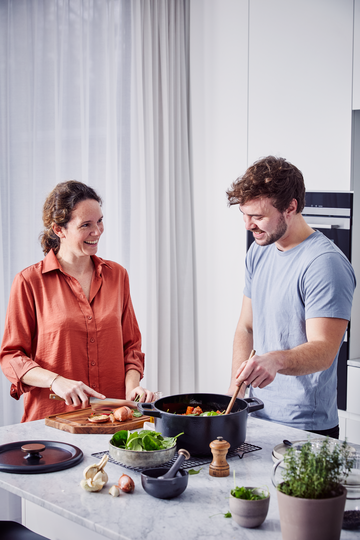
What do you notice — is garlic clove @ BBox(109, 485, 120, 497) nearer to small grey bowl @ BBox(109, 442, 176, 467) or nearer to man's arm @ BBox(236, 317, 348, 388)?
small grey bowl @ BBox(109, 442, 176, 467)

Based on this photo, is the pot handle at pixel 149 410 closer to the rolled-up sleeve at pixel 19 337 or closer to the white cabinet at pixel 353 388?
the rolled-up sleeve at pixel 19 337

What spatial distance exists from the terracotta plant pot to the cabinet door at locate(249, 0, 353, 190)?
232 centimetres

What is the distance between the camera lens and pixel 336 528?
1.08 metres

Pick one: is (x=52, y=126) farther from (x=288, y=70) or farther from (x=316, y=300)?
(x=316, y=300)

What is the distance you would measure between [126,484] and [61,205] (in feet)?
4.63

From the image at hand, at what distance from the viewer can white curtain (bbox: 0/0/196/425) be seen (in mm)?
3262

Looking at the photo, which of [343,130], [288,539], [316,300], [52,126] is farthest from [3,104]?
[288,539]

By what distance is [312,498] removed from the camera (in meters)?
1.06

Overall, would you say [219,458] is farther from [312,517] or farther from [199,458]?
[312,517]

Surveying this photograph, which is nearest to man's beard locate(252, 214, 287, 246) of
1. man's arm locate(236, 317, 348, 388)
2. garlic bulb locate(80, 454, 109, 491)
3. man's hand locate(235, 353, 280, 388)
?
man's arm locate(236, 317, 348, 388)

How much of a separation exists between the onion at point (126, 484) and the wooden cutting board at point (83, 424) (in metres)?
0.45

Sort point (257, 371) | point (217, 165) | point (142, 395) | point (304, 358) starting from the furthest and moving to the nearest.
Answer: point (217, 165) → point (142, 395) → point (304, 358) → point (257, 371)

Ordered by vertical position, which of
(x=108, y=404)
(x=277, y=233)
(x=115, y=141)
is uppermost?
(x=115, y=141)

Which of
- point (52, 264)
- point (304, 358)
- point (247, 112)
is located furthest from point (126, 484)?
point (247, 112)
